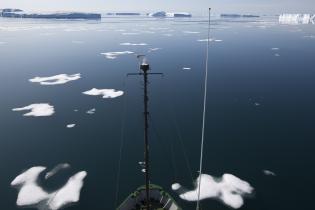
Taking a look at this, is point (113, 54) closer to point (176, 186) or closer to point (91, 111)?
point (91, 111)

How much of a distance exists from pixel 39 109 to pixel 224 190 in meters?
29.9

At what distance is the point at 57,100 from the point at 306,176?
36.7 metres

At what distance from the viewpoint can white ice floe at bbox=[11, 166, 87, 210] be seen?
23.7 m

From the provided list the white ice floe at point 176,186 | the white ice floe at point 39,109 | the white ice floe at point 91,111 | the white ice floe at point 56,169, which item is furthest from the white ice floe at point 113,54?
the white ice floe at point 176,186

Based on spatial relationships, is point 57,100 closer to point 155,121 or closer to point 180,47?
point 155,121

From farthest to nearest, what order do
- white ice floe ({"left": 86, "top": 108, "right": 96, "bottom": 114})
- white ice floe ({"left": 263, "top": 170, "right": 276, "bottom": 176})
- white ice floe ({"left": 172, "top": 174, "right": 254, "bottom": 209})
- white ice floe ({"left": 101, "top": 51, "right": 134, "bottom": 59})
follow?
1. white ice floe ({"left": 101, "top": 51, "right": 134, "bottom": 59})
2. white ice floe ({"left": 86, "top": 108, "right": 96, "bottom": 114})
3. white ice floe ({"left": 263, "top": 170, "right": 276, "bottom": 176})
4. white ice floe ({"left": 172, "top": 174, "right": 254, "bottom": 209})

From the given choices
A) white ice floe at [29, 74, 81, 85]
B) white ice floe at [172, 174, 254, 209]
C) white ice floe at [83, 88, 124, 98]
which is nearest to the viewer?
white ice floe at [172, 174, 254, 209]

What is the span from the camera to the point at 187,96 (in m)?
48.8

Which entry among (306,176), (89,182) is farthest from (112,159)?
(306,176)

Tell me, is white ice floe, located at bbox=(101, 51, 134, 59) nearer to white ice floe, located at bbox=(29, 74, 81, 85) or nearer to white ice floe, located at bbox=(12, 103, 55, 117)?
white ice floe, located at bbox=(29, 74, 81, 85)

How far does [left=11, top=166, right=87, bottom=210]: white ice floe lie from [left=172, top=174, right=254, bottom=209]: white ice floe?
29.6 feet

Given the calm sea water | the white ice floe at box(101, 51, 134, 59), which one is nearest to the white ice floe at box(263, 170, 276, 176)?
the calm sea water

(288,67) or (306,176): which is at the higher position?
(288,67)

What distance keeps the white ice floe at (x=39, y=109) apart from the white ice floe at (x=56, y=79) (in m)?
12.9
